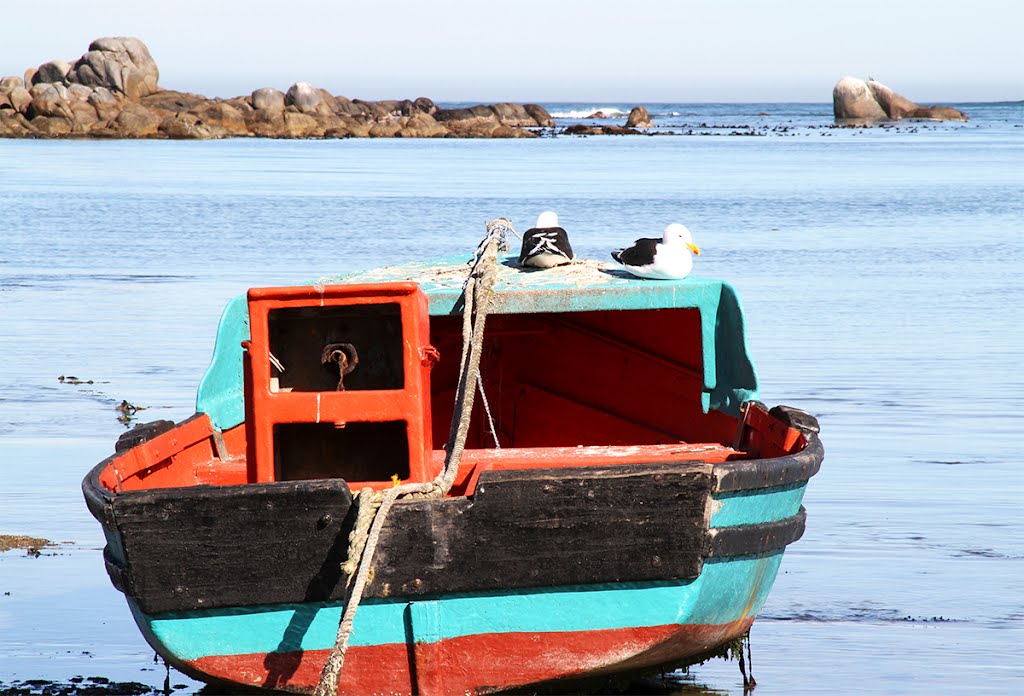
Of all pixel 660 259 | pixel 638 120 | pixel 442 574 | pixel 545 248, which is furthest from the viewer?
pixel 638 120

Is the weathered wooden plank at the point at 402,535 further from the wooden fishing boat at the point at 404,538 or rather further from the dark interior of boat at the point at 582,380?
the dark interior of boat at the point at 582,380

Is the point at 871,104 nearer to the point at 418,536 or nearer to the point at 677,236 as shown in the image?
the point at 677,236

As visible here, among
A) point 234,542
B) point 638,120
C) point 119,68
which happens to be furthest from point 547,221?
point 638,120

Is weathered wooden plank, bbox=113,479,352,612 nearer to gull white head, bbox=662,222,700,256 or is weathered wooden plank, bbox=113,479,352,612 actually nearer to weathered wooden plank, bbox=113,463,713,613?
weathered wooden plank, bbox=113,463,713,613

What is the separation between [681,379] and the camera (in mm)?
8734

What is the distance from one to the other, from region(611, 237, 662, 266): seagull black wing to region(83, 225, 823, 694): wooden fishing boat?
108 centimetres

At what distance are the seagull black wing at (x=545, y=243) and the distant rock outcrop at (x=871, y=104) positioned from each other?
119 metres

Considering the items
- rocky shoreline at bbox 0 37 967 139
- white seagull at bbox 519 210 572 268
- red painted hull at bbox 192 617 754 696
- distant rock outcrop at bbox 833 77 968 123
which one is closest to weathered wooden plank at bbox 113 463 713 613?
red painted hull at bbox 192 617 754 696

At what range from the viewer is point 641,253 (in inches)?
292

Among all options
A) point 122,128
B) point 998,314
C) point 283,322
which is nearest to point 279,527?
point 283,322

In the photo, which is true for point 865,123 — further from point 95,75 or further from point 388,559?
point 388,559

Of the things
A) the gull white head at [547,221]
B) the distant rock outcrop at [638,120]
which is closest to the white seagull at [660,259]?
the gull white head at [547,221]

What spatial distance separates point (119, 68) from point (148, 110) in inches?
213

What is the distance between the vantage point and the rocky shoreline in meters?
80.7
